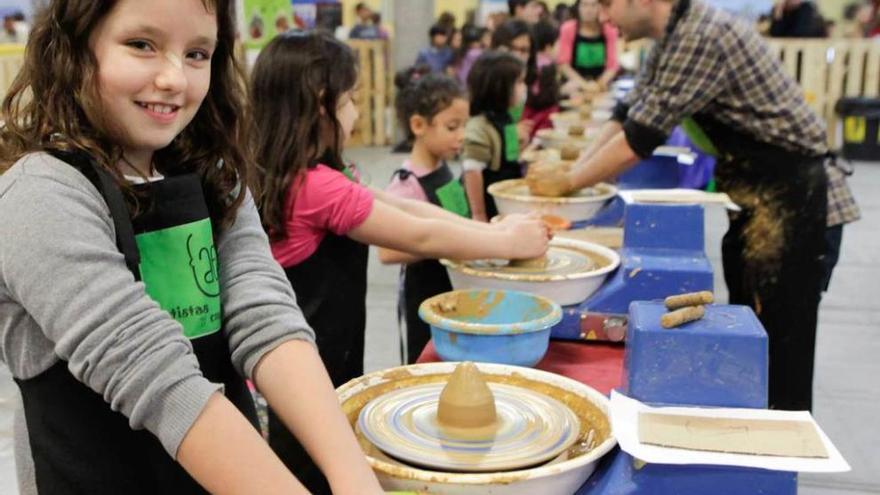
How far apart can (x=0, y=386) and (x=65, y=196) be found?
2889 mm

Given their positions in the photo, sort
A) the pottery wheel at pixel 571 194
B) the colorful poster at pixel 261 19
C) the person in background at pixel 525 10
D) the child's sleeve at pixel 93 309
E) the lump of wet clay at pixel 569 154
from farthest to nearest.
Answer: the person in background at pixel 525 10
the colorful poster at pixel 261 19
the lump of wet clay at pixel 569 154
the pottery wheel at pixel 571 194
the child's sleeve at pixel 93 309

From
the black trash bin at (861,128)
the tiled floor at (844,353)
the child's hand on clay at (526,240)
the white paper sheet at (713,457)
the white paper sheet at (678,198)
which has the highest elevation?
the white paper sheet at (678,198)

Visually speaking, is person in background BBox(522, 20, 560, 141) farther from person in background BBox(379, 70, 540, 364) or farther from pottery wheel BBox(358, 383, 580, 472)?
pottery wheel BBox(358, 383, 580, 472)

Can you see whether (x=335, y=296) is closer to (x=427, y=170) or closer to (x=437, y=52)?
(x=427, y=170)

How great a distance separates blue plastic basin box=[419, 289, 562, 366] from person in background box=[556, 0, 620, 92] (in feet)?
17.1

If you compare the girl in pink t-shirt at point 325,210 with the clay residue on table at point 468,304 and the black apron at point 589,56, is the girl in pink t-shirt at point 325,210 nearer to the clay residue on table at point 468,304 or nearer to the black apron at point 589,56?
the clay residue on table at point 468,304

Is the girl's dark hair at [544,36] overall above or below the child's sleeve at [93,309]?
above

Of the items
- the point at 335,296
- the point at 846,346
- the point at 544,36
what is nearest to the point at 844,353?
the point at 846,346

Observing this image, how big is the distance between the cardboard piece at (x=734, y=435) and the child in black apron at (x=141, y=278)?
377 millimetres

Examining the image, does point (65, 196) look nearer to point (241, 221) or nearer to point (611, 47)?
point (241, 221)

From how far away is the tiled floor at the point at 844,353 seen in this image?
279cm

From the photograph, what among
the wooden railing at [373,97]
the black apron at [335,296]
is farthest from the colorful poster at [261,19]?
the wooden railing at [373,97]

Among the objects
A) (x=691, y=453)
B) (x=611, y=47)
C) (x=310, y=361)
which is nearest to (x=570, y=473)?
(x=691, y=453)

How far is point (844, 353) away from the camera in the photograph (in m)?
3.77
